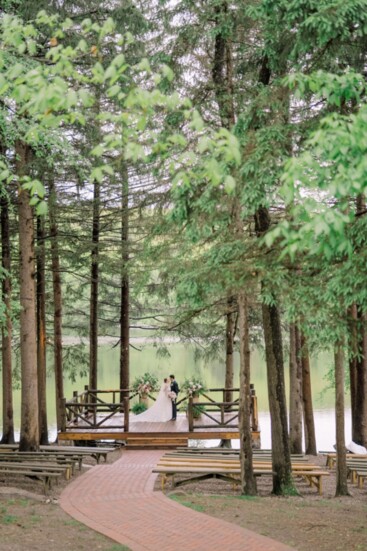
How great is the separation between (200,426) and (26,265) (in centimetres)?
747

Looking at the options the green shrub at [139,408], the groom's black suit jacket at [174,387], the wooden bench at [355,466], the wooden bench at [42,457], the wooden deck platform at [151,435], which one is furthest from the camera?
the green shrub at [139,408]

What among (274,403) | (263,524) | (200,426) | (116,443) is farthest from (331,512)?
(116,443)

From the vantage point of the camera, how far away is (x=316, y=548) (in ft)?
26.5

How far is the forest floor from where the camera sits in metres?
8.25

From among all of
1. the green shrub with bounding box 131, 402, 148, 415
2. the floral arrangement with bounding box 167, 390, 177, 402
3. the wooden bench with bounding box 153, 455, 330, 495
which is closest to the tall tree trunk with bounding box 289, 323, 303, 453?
the floral arrangement with bounding box 167, 390, 177, 402

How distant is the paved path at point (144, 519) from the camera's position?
26.8 ft

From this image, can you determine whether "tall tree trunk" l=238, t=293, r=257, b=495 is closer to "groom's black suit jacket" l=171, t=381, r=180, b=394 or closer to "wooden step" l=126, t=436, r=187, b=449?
"wooden step" l=126, t=436, r=187, b=449

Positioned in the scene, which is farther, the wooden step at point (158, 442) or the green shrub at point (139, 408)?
the green shrub at point (139, 408)

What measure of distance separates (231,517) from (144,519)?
1.34 m

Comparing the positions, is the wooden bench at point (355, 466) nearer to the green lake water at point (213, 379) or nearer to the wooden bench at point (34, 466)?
the wooden bench at point (34, 466)

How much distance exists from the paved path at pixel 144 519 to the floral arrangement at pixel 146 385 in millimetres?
7607

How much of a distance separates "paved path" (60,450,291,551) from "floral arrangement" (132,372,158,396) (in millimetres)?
7607

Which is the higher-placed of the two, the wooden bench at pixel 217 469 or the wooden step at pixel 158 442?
the wooden bench at pixel 217 469

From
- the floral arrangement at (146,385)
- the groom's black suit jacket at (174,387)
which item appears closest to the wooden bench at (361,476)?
the groom's black suit jacket at (174,387)
